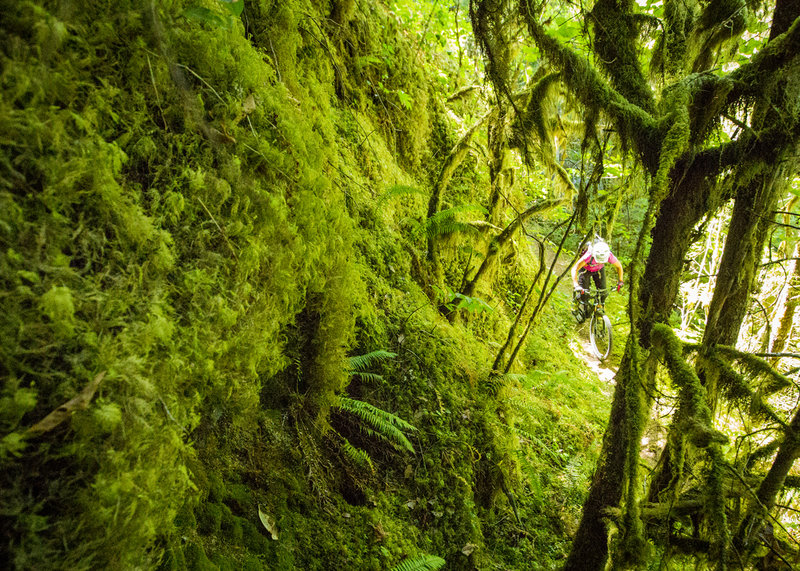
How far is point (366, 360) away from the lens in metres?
3.65

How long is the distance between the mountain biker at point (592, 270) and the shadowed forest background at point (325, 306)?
3255 mm

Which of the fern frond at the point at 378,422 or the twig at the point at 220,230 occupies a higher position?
the twig at the point at 220,230

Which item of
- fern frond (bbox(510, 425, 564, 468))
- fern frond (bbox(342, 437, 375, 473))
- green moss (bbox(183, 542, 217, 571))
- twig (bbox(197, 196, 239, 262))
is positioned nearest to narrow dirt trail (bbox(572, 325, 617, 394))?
fern frond (bbox(510, 425, 564, 468))

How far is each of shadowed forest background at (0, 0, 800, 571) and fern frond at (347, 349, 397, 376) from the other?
51mm

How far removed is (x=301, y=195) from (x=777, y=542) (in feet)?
11.6

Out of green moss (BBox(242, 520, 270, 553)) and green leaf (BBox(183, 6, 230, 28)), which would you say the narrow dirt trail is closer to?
green moss (BBox(242, 520, 270, 553))

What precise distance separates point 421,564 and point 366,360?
1.62 m

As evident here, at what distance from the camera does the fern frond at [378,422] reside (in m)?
3.27

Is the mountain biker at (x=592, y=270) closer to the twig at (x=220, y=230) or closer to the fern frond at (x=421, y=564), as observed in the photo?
the fern frond at (x=421, y=564)

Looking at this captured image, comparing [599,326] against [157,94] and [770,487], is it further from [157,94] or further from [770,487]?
[157,94]

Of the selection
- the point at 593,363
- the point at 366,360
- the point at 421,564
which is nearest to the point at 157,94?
the point at 366,360

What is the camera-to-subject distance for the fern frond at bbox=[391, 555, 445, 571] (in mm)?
2756

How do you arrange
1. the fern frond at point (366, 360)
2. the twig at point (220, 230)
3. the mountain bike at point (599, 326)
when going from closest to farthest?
the twig at point (220, 230), the fern frond at point (366, 360), the mountain bike at point (599, 326)

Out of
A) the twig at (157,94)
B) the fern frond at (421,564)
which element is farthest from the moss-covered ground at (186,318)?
the fern frond at (421,564)
